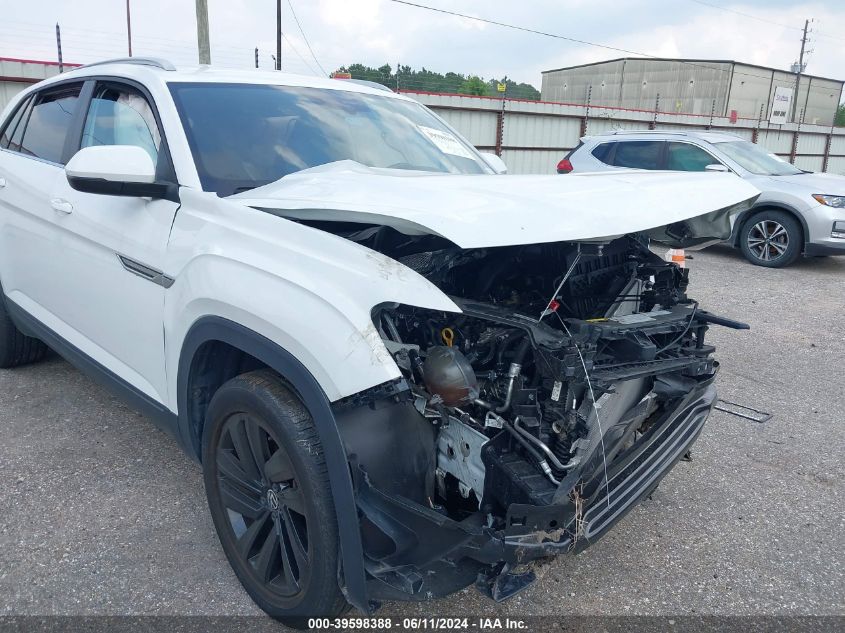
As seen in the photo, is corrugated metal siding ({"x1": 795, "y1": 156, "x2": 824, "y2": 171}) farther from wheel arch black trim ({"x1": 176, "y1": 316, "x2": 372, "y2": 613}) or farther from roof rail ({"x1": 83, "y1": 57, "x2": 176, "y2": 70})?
wheel arch black trim ({"x1": 176, "y1": 316, "x2": 372, "y2": 613})

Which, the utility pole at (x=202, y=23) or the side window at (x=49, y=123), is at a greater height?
the utility pole at (x=202, y=23)

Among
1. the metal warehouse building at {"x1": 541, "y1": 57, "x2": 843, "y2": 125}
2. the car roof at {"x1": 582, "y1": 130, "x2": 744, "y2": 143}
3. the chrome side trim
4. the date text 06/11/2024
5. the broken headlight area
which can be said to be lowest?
the date text 06/11/2024

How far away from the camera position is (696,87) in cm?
5006

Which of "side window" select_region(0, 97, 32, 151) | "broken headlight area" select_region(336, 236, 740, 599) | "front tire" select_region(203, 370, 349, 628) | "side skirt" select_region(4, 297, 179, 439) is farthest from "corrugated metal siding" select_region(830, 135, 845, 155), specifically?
"front tire" select_region(203, 370, 349, 628)

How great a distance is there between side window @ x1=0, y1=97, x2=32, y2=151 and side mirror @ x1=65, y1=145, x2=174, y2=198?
1.99 metres

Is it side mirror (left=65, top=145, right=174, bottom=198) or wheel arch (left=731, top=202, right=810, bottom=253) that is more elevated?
side mirror (left=65, top=145, right=174, bottom=198)

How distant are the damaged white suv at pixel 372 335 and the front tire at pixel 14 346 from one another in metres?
1.49

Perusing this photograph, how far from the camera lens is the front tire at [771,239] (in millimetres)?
8711

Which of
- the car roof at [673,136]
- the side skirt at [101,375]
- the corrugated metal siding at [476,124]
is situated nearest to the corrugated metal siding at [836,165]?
the corrugated metal siding at [476,124]

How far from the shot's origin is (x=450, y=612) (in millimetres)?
2422

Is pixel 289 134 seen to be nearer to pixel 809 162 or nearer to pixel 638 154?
pixel 638 154

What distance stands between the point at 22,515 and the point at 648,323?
2.75m

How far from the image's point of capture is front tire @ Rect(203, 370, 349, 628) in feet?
6.44

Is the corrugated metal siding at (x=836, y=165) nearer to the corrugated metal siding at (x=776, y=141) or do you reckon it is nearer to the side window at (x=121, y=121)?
the corrugated metal siding at (x=776, y=141)
